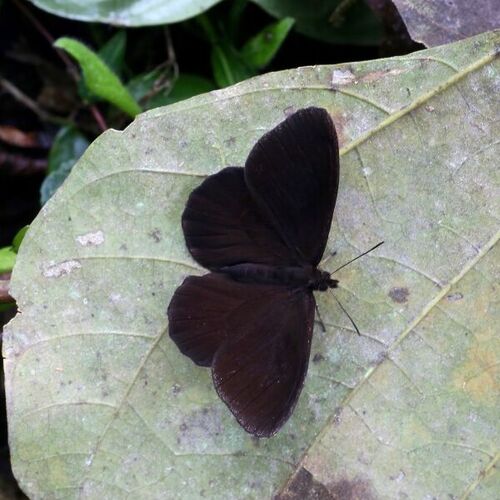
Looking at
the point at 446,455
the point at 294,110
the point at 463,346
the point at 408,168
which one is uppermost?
the point at 294,110

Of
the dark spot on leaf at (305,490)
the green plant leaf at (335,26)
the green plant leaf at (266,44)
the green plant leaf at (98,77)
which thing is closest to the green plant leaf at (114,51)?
the green plant leaf at (98,77)

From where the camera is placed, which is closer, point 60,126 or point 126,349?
point 126,349

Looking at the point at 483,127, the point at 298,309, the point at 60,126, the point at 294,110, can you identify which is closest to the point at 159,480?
the point at 298,309

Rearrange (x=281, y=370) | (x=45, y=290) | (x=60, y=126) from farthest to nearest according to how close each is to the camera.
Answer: (x=60, y=126)
(x=45, y=290)
(x=281, y=370)

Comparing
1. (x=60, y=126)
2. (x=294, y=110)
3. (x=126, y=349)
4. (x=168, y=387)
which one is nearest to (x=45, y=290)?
(x=126, y=349)

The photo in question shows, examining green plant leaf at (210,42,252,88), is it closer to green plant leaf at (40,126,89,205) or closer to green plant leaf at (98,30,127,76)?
green plant leaf at (98,30,127,76)

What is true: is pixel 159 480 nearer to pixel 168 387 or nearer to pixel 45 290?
pixel 168 387

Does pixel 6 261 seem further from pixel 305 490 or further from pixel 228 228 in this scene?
pixel 305 490

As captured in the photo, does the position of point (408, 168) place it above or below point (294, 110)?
below

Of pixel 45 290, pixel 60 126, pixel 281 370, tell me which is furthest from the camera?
pixel 60 126

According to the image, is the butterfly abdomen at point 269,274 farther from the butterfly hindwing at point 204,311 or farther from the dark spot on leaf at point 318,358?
A: the dark spot on leaf at point 318,358
